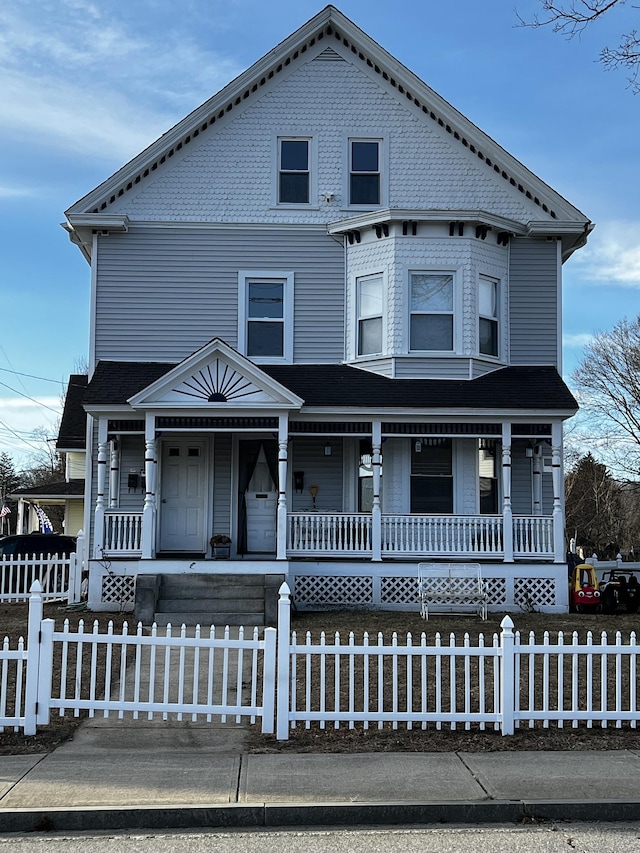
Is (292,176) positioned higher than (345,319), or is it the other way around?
(292,176)

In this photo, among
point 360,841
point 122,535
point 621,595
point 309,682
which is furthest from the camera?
point 621,595

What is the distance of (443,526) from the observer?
17641mm

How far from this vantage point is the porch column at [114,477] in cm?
1858

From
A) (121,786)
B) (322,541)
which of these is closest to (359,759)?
(121,786)

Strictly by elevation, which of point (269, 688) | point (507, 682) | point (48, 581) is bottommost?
point (269, 688)

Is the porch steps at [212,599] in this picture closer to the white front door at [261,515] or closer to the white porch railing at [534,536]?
the white front door at [261,515]

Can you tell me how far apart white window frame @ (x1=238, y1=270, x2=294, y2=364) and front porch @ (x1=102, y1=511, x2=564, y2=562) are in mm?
3483

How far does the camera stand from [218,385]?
55.9ft

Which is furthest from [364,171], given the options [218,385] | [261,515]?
[261,515]

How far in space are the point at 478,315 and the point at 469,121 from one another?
164 inches

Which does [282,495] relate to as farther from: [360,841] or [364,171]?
[360,841]

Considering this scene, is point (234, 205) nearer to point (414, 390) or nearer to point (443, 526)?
point (414, 390)

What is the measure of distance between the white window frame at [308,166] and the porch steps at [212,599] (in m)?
7.95

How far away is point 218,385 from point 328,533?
3.50 metres
